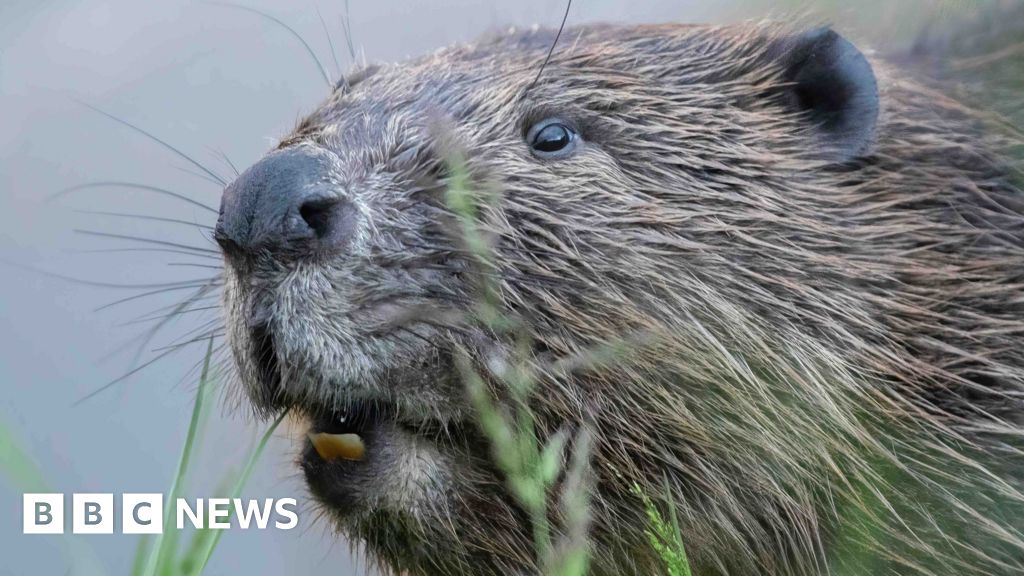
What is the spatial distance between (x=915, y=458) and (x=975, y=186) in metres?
0.61

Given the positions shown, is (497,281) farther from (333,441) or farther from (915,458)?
(915,458)

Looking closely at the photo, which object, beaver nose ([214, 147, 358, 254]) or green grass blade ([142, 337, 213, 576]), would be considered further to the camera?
beaver nose ([214, 147, 358, 254])

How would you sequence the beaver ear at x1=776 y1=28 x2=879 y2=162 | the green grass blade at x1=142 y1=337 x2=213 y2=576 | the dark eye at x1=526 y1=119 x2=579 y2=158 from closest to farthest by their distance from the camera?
1. the green grass blade at x1=142 y1=337 x2=213 y2=576
2. the dark eye at x1=526 y1=119 x2=579 y2=158
3. the beaver ear at x1=776 y1=28 x2=879 y2=162

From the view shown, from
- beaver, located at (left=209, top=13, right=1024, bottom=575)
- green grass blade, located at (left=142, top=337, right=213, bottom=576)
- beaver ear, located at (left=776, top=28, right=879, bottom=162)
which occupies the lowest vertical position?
green grass blade, located at (left=142, top=337, right=213, bottom=576)

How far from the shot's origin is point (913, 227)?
2584mm

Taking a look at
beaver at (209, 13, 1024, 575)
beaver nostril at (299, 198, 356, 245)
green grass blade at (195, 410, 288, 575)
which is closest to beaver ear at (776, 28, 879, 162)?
beaver at (209, 13, 1024, 575)

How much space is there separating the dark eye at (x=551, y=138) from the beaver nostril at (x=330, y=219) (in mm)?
521

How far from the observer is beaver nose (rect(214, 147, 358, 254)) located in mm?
2020

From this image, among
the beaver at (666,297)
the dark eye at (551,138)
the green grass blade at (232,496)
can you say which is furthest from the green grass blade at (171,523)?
the dark eye at (551,138)

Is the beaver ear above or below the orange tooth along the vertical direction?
above

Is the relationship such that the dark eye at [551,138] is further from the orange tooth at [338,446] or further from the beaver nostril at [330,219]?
the orange tooth at [338,446]

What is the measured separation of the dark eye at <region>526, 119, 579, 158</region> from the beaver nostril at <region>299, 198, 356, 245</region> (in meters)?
0.52

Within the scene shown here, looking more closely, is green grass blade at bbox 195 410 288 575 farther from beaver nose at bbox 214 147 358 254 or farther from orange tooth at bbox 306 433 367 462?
beaver nose at bbox 214 147 358 254

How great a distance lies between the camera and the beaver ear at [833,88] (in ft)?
8.56
